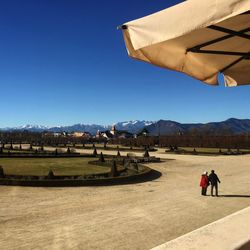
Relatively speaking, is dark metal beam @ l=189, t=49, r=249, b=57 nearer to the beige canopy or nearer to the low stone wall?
the beige canopy

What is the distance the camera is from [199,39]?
5.54 m

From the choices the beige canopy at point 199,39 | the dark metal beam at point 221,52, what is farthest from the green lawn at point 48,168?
the dark metal beam at point 221,52

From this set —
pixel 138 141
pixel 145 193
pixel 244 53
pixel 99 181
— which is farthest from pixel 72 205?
pixel 138 141

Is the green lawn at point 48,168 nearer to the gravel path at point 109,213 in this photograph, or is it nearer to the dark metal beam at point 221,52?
the gravel path at point 109,213

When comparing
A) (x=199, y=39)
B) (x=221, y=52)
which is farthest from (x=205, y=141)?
(x=199, y=39)

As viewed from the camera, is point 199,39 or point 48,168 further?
point 48,168

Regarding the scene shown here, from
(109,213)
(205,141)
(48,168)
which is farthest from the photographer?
(205,141)

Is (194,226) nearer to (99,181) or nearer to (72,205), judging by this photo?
(72,205)

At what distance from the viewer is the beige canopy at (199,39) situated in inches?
142

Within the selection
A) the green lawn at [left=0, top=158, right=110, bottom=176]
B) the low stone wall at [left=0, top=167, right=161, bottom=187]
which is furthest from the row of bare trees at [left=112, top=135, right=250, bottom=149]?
the low stone wall at [left=0, top=167, right=161, bottom=187]

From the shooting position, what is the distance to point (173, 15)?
393cm

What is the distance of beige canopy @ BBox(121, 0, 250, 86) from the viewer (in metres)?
3.61

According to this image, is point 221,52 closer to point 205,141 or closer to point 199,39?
point 199,39

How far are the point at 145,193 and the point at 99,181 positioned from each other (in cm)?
373
